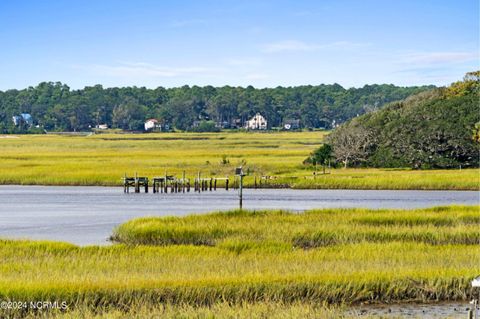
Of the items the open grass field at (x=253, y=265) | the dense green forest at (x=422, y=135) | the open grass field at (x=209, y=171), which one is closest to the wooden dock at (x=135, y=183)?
the open grass field at (x=209, y=171)

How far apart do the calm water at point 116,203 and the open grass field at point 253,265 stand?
4946mm

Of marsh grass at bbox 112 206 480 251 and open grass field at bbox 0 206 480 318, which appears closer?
open grass field at bbox 0 206 480 318

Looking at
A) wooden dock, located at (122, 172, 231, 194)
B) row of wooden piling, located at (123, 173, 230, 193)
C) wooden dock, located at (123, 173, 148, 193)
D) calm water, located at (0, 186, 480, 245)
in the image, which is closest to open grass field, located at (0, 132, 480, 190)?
calm water, located at (0, 186, 480, 245)

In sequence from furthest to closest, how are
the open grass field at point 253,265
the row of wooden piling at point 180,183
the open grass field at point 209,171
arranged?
the open grass field at point 209,171 → the row of wooden piling at point 180,183 → the open grass field at point 253,265

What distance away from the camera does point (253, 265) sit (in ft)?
83.7

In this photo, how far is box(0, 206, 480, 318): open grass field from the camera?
827 inches

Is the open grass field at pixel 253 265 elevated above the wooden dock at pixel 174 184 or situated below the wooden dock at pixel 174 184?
above

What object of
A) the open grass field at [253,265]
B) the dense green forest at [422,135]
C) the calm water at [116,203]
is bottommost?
the calm water at [116,203]

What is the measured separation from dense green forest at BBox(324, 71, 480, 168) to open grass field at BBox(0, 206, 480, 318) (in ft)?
144

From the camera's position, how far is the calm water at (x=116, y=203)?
39741mm

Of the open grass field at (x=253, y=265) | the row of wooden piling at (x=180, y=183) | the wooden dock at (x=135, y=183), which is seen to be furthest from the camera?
the row of wooden piling at (x=180, y=183)

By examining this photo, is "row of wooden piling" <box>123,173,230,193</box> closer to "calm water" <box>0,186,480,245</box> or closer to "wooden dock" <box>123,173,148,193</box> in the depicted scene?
"wooden dock" <box>123,173,148,193</box>

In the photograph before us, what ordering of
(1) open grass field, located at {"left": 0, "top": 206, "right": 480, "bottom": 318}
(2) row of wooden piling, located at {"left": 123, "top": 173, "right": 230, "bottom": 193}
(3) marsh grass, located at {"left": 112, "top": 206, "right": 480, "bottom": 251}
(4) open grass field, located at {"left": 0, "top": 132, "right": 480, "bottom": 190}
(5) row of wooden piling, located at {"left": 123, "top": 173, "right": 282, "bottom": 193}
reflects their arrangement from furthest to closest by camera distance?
(4) open grass field, located at {"left": 0, "top": 132, "right": 480, "bottom": 190} < (5) row of wooden piling, located at {"left": 123, "top": 173, "right": 282, "bottom": 193} < (2) row of wooden piling, located at {"left": 123, "top": 173, "right": 230, "bottom": 193} < (3) marsh grass, located at {"left": 112, "top": 206, "right": 480, "bottom": 251} < (1) open grass field, located at {"left": 0, "top": 206, "right": 480, "bottom": 318}

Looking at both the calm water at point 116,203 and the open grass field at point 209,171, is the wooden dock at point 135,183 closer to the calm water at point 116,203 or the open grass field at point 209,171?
the calm water at point 116,203
